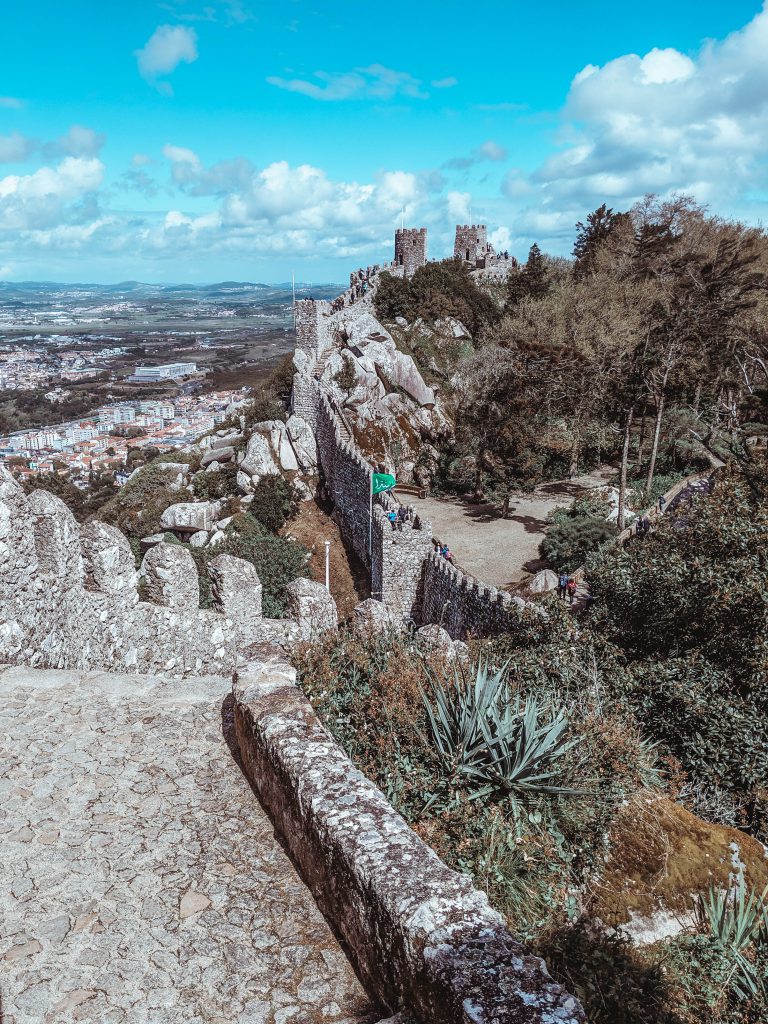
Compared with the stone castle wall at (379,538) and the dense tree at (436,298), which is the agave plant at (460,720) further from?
the dense tree at (436,298)

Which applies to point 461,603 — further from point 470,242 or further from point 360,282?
point 470,242

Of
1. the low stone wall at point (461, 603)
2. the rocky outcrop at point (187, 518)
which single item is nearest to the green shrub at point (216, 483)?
the rocky outcrop at point (187, 518)

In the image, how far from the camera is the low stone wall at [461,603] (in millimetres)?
12734

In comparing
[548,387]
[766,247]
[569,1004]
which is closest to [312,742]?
[569,1004]

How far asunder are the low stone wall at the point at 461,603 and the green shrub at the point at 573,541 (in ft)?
10.5

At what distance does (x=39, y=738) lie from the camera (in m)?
5.46

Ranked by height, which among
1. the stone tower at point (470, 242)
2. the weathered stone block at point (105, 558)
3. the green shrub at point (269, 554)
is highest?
the stone tower at point (470, 242)

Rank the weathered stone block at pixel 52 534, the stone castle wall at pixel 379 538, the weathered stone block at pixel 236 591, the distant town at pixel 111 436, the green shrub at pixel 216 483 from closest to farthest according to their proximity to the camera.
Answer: the weathered stone block at pixel 52 534 → the weathered stone block at pixel 236 591 → the stone castle wall at pixel 379 538 → the green shrub at pixel 216 483 → the distant town at pixel 111 436

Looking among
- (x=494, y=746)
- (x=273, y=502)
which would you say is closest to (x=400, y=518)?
(x=273, y=502)

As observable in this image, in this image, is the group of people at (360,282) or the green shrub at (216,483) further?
the group of people at (360,282)

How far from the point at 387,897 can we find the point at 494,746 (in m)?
1.96

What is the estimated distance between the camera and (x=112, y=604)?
730 centimetres

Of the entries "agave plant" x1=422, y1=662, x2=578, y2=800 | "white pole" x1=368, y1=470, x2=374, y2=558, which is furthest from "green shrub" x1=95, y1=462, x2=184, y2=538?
"agave plant" x1=422, y1=662, x2=578, y2=800

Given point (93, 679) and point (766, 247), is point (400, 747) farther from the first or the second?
point (766, 247)
